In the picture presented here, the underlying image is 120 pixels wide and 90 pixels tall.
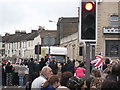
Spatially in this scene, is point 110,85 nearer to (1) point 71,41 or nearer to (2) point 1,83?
(2) point 1,83

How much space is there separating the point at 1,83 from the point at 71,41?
3403cm

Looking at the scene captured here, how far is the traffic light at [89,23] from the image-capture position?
10.1 m

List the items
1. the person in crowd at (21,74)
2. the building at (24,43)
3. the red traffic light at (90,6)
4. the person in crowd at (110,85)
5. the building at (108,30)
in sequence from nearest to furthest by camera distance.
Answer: the person in crowd at (110,85), the red traffic light at (90,6), the person in crowd at (21,74), the building at (108,30), the building at (24,43)

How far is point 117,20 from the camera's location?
47312 mm

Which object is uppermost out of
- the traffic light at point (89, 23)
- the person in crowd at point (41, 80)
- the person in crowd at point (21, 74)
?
the traffic light at point (89, 23)

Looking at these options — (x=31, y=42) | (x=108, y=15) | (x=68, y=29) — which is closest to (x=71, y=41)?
(x=108, y=15)

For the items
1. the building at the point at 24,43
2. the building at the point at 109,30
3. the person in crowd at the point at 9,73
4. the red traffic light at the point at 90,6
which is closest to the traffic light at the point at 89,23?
the red traffic light at the point at 90,6

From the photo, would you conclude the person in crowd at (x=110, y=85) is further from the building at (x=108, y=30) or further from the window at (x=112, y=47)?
the window at (x=112, y=47)

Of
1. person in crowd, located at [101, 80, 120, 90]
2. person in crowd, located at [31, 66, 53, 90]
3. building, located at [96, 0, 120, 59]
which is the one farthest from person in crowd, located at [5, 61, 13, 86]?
building, located at [96, 0, 120, 59]

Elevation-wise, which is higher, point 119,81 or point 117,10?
point 117,10

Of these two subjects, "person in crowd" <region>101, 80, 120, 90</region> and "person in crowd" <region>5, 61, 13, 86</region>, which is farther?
"person in crowd" <region>5, 61, 13, 86</region>

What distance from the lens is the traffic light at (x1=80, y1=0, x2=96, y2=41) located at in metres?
10.1

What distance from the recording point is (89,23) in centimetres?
1012

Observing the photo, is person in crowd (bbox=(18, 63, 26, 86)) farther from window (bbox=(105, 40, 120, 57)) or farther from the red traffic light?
window (bbox=(105, 40, 120, 57))
